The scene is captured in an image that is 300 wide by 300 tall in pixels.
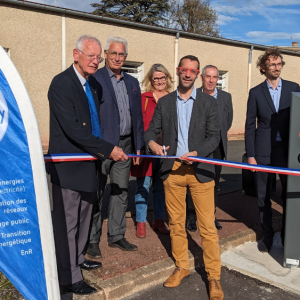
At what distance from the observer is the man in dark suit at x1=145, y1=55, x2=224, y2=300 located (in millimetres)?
3434

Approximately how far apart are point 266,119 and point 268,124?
6 centimetres

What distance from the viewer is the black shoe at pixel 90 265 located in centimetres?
373

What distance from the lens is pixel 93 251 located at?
13.3 feet

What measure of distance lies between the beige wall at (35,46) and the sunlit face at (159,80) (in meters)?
9.31

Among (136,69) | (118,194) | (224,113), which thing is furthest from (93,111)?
(136,69)

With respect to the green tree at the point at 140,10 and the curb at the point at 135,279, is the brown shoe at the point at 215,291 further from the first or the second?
the green tree at the point at 140,10

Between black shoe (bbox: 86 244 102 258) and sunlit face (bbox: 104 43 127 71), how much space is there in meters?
1.95

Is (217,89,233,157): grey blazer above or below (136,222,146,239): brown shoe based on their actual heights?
above

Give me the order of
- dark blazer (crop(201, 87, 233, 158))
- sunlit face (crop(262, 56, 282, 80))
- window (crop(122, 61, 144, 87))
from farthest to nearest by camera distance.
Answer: window (crop(122, 61, 144, 87))
dark blazer (crop(201, 87, 233, 158))
sunlit face (crop(262, 56, 282, 80))

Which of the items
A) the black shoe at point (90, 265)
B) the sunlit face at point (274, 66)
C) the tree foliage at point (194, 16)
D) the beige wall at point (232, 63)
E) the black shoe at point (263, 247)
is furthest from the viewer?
the tree foliage at point (194, 16)

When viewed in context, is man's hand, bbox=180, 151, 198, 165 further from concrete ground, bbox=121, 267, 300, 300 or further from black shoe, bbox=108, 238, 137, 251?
black shoe, bbox=108, 238, 137, 251

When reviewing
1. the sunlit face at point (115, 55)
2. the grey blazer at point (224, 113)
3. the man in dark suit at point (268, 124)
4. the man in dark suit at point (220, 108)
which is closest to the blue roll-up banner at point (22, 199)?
the sunlit face at point (115, 55)

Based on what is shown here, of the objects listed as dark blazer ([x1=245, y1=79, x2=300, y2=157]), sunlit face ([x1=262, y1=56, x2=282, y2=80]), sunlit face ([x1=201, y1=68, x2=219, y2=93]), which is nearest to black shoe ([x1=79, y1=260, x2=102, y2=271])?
dark blazer ([x1=245, y1=79, x2=300, y2=157])

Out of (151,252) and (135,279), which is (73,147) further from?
(151,252)
